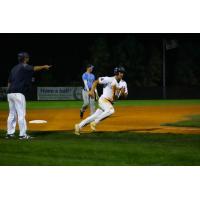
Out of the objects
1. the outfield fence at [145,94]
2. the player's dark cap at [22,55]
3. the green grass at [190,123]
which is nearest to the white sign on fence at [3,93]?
the outfield fence at [145,94]

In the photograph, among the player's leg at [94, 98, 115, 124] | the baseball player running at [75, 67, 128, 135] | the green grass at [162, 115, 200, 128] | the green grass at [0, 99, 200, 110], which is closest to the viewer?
the green grass at [0, 99, 200, 110]

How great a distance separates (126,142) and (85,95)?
2.88 metres

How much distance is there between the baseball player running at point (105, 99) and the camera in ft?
33.0

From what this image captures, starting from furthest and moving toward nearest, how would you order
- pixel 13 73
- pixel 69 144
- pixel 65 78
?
pixel 65 78, pixel 13 73, pixel 69 144

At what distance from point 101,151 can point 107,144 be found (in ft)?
2.51

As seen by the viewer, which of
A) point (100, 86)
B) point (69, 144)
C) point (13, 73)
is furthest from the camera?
point (100, 86)

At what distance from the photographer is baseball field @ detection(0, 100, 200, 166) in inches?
304

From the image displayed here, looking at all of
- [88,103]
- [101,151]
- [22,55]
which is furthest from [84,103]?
[101,151]

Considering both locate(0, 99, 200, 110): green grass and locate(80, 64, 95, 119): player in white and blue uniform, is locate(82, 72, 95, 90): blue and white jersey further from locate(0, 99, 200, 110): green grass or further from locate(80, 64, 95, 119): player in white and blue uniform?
locate(0, 99, 200, 110): green grass

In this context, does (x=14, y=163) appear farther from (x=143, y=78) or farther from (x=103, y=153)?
(x=143, y=78)

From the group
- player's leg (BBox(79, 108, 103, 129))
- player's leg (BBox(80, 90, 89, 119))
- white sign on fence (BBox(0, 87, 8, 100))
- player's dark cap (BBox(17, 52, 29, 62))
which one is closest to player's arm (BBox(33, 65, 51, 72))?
player's dark cap (BBox(17, 52, 29, 62))

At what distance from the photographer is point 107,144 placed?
8.98m
